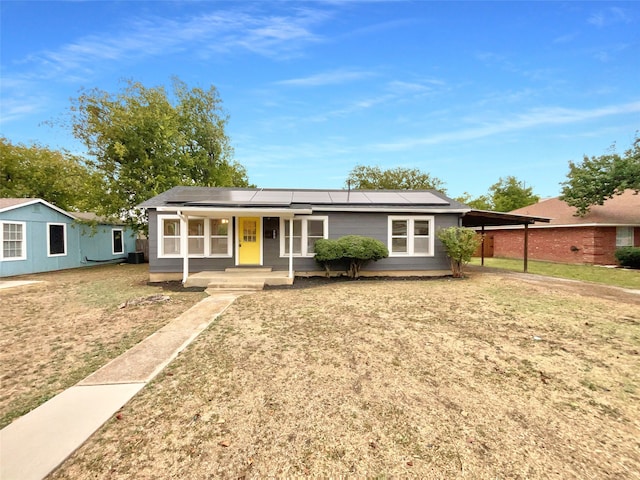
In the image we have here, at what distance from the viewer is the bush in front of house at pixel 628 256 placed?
13.7m

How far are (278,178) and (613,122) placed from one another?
28.2 m

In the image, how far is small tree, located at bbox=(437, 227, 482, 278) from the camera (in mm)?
9719

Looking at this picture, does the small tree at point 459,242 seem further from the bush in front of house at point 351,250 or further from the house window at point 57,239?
the house window at point 57,239

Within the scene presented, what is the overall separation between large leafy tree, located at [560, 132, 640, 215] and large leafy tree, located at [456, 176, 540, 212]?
1906cm

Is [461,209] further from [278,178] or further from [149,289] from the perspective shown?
[278,178]

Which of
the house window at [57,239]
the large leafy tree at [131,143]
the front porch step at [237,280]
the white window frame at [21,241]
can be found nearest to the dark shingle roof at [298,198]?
the front porch step at [237,280]

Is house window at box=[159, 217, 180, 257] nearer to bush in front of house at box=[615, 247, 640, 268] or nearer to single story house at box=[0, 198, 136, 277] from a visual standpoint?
single story house at box=[0, 198, 136, 277]

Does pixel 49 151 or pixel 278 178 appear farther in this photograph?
pixel 278 178

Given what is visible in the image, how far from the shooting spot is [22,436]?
218cm

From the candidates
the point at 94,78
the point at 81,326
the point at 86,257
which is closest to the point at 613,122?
the point at 81,326

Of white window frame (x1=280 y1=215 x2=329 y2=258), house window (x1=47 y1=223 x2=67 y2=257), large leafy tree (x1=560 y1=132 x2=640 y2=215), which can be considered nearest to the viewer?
white window frame (x1=280 y1=215 x2=329 y2=258)

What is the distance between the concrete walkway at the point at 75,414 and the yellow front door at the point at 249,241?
19.7ft

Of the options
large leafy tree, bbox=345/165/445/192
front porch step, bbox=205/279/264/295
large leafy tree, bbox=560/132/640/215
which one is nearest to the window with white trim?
front porch step, bbox=205/279/264/295

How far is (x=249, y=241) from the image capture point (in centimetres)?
1023
